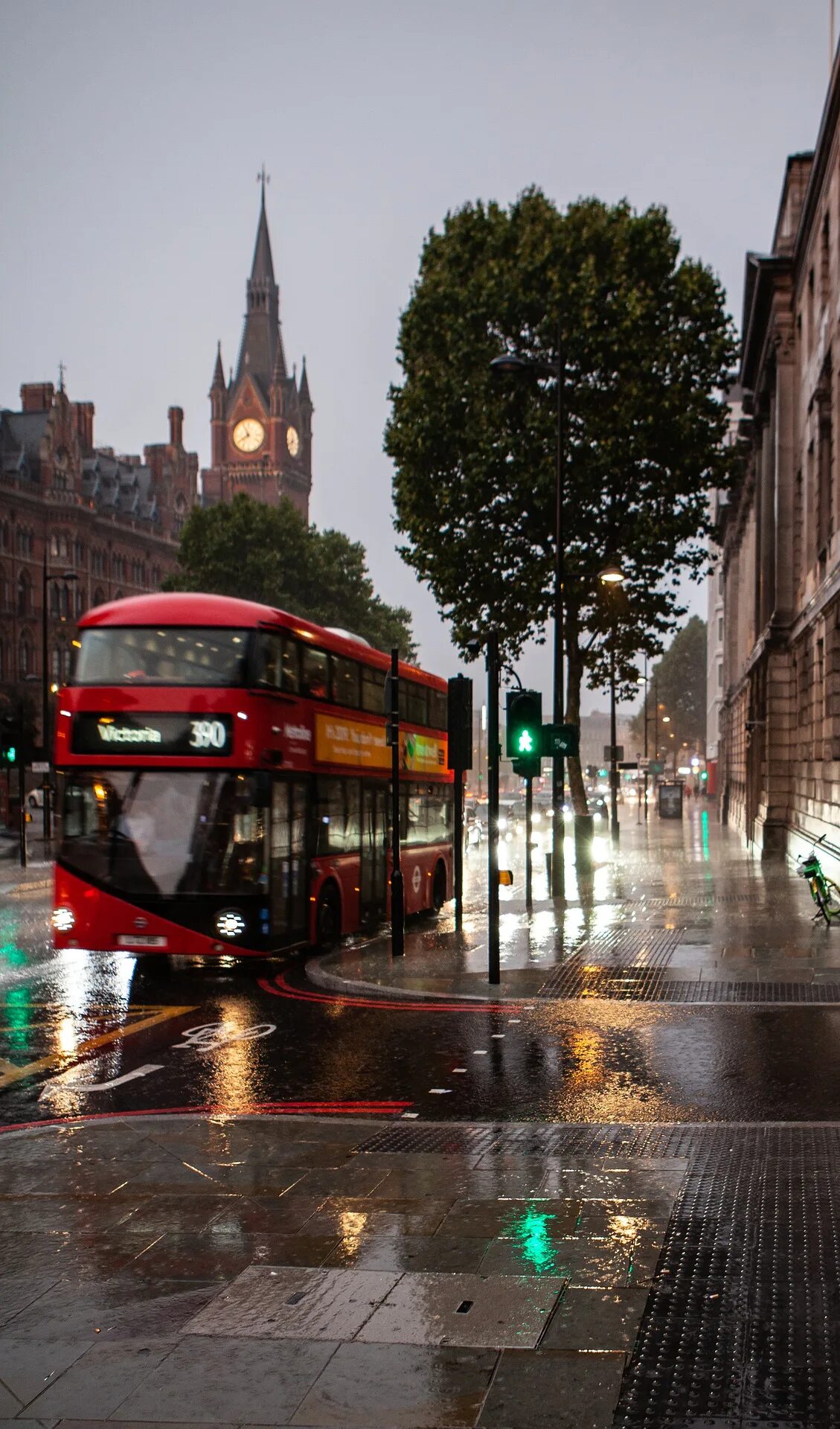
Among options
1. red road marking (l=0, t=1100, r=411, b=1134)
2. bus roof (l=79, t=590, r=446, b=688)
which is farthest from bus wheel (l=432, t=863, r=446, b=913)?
red road marking (l=0, t=1100, r=411, b=1134)

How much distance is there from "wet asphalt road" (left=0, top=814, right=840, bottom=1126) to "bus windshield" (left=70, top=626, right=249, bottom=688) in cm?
354

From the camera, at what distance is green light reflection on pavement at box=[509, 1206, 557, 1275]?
636 cm

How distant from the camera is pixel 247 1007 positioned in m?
14.9

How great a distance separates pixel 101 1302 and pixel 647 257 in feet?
111

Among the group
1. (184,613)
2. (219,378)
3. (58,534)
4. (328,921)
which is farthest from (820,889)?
(219,378)

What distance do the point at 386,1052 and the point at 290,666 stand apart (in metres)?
5.78

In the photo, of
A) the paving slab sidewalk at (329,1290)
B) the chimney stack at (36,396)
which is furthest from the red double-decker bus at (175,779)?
the chimney stack at (36,396)

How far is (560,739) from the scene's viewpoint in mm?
22156

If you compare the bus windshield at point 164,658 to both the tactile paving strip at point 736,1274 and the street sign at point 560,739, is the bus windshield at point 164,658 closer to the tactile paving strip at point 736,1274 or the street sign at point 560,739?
Result: the street sign at point 560,739

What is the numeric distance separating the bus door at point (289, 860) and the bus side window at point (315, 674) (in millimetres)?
1180

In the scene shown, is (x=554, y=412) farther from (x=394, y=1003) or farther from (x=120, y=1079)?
(x=120, y=1079)

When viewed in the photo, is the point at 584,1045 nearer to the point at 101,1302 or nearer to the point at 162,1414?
the point at 101,1302

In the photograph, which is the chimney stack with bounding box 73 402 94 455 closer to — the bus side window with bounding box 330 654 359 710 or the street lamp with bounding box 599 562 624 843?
the street lamp with bounding box 599 562 624 843

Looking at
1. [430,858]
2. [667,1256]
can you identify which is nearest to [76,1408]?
[667,1256]
